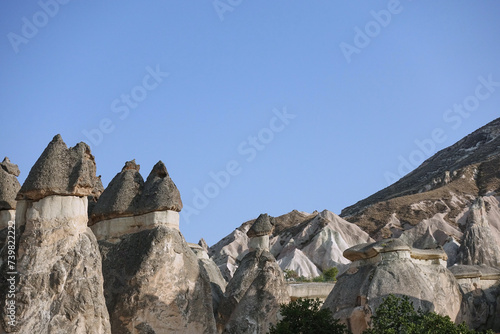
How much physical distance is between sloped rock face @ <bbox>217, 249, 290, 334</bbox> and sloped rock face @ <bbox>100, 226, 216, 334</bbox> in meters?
2.45

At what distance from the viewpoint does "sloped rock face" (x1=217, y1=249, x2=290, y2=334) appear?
1559 centimetres

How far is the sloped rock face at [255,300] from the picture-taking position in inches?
614

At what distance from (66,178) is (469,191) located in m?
52.1

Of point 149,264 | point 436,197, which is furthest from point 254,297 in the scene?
point 436,197

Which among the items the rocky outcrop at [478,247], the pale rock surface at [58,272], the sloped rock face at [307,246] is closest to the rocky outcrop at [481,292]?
the rocky outcrop at [478,247]

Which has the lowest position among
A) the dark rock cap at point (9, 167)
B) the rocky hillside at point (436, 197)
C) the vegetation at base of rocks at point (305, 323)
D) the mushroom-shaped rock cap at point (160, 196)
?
the vegetation at base of rocks at point (305, 323)

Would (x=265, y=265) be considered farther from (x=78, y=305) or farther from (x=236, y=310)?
(x=78, y=305)

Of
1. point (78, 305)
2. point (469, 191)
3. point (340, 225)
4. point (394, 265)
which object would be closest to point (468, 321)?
point (394, 265)

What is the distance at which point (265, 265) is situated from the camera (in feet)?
55.5

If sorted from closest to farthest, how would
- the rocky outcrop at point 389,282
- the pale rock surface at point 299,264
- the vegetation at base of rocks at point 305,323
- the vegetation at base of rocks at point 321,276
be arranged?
the vegetation at base of rocks at point 305,323 → the rocky outcrop at point 389,282 → the vegetation at base of rocks at point 321,276 → the pale rock surface at point 299,264

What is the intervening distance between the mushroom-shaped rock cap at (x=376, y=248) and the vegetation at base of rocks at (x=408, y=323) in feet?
14.8

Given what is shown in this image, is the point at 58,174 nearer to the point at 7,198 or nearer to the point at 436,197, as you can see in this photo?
the point at 7,198

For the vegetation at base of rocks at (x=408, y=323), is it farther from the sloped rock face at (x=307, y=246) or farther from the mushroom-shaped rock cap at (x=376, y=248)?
the sloped rock face at (x=307, y=246)

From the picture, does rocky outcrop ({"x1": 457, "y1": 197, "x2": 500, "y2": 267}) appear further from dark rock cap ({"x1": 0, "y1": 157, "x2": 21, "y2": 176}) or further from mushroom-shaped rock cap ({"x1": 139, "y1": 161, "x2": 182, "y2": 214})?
dark rock cap ({"x1": 0, "y1": 157, "x2": 21, "y2": 176})
